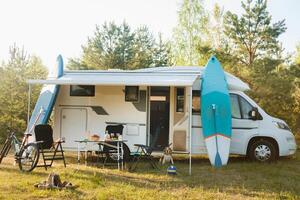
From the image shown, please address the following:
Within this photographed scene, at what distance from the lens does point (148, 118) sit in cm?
1001

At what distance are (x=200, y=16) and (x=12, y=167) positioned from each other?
19.7 m

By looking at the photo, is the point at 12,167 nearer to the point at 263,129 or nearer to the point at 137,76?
the point at 137,76

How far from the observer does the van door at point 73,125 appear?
33.6ft

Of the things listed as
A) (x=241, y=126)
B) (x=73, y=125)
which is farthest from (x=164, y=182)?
(x=73, y=125)

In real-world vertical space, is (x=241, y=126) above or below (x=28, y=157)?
above

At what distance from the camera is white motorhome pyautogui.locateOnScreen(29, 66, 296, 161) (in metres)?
9.81

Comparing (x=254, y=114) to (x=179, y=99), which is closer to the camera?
(x=254, y=114)

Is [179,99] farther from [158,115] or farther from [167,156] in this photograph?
[167,156]

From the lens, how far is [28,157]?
Result: 8.37 meters

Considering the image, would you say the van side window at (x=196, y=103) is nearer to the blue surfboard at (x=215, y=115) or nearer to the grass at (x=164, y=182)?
the blue surfboard at (x=215, y=115)

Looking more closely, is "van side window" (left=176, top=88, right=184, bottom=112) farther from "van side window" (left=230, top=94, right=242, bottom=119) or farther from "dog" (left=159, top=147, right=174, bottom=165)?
"van side window" (left=230, top=94, right=242, bottom=119)

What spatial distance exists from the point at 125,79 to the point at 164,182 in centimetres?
324

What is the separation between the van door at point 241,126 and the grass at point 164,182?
524 millimetres

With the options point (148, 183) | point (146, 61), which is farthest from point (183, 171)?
point (146, 61)
